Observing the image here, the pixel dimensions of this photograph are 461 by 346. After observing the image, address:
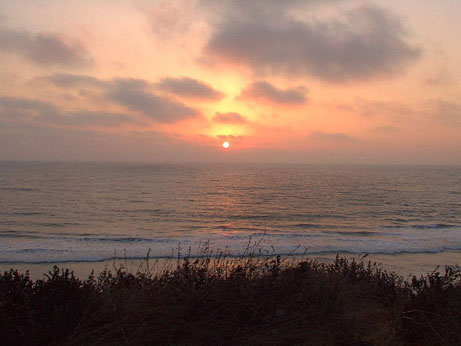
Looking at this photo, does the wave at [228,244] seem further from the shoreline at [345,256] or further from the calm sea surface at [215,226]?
the shoreline at [345,256]

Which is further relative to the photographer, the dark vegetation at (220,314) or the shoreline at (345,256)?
the shoreline at (345,256)

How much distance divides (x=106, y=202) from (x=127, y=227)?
15217 mm

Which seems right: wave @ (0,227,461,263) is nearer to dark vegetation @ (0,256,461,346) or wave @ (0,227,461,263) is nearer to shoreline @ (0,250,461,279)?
shoreline @ (0,250,461,279)

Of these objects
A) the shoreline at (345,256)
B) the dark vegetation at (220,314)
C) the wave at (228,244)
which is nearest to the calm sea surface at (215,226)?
the wave at (228,244)

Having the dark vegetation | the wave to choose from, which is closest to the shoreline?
the wave

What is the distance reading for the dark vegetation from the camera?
367 centimetres

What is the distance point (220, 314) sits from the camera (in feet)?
13.4

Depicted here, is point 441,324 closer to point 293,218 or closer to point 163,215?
point 293,218

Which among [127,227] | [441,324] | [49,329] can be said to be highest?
[49,329]

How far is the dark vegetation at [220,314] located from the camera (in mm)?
3672

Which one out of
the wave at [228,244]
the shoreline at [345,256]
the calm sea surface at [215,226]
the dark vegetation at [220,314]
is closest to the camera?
the dark vegetation at [220,314]

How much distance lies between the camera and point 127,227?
25.7 meters

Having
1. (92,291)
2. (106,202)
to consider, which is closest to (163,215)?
(106,202)

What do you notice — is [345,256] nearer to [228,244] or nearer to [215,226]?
[228,244]
